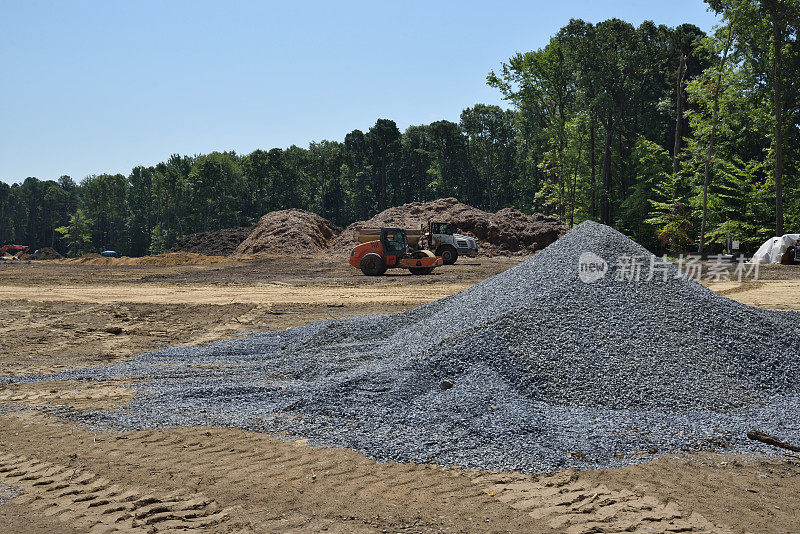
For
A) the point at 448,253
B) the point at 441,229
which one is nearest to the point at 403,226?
the point at 441,229

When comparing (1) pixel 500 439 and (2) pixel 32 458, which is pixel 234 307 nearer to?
(2) pixel 32 458

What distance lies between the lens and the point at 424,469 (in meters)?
4.90

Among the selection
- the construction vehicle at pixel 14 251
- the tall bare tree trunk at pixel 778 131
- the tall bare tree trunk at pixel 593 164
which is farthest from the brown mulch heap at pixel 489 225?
the construction vehicle at pixel 14 251

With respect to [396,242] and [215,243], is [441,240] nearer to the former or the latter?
[396,242]

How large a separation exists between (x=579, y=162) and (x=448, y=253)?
76.0 feet

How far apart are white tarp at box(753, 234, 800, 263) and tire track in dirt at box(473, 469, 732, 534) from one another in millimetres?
24105

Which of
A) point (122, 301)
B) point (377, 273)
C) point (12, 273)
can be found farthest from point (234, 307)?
point (12, 273)

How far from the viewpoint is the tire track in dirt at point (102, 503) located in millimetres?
4031

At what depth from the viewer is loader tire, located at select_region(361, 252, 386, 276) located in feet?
76.0

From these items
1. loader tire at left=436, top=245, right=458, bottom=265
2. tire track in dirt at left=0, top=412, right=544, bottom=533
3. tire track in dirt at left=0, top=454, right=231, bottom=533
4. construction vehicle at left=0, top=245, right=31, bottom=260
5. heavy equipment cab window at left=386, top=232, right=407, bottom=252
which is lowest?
tire track in dirt at left=0, top=454, right=231, bottom=533

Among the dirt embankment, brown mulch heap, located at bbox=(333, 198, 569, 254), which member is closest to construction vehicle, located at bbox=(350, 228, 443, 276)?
brown mulch heap, located at bbox=(333, 198, 569, 254)

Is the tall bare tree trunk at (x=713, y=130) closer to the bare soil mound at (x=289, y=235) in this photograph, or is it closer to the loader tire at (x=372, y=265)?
the loader tire at (x=372, y=265)

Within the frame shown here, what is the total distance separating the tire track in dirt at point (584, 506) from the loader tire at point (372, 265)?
1857 cm

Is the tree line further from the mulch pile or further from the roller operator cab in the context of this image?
the roller operator cab
